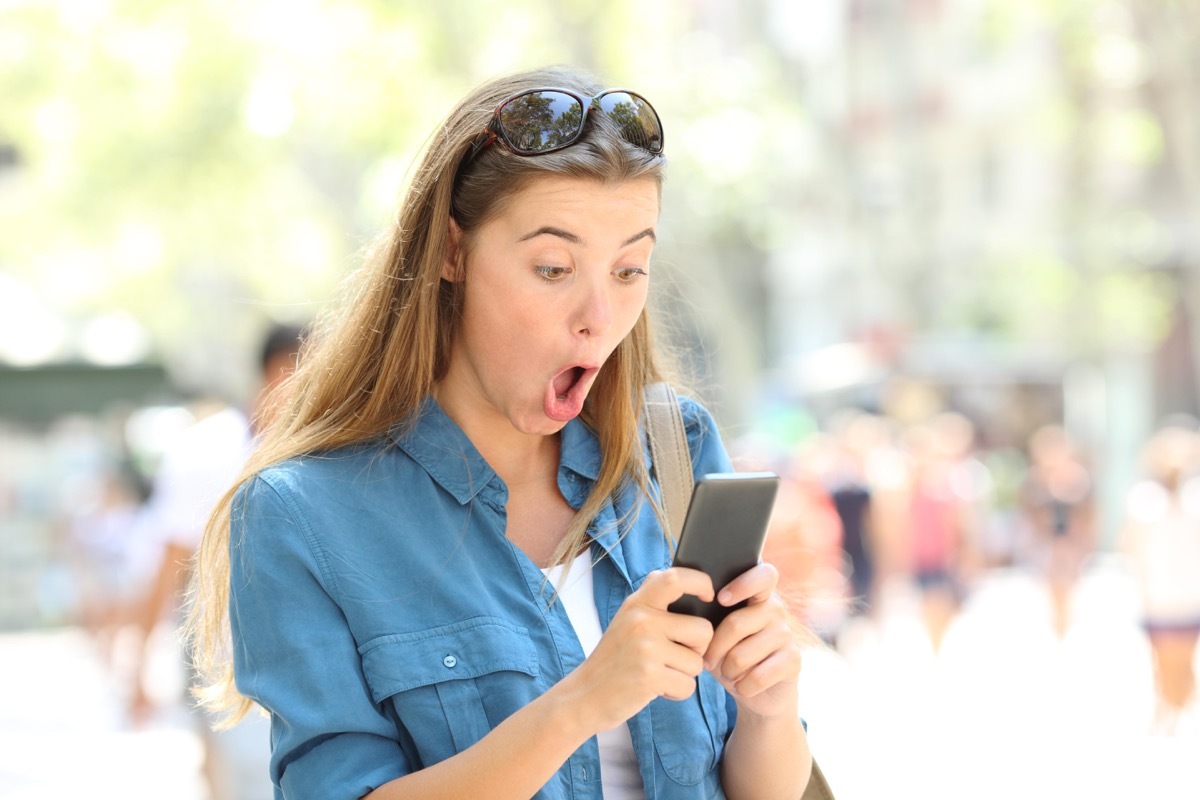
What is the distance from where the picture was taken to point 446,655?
1.93 m

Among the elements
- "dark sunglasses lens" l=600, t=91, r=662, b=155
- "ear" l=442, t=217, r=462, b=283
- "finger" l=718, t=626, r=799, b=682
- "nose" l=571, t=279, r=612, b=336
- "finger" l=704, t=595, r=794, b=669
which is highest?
"dark sunglasses lens" l=600, t=91, r=662, b=155

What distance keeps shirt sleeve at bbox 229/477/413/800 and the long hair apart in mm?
151

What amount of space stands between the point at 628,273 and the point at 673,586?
490 millimetres

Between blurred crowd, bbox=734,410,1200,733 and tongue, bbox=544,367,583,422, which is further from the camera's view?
blurred crowd, bbox=734,410,1200,733

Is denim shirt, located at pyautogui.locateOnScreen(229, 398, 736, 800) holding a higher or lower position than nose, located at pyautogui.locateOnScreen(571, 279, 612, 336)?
lower

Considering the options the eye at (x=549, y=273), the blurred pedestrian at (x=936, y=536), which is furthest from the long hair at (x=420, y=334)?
the blurred pedestrian at (x=936, y=536)

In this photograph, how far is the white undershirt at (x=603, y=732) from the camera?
2051 mm

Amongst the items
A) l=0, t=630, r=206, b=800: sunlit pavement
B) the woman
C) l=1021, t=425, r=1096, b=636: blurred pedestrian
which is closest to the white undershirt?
the woman

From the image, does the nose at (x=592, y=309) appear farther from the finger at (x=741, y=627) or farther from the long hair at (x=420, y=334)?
the finger at (x=741, y=627)

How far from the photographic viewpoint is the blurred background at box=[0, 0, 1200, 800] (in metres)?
9.88

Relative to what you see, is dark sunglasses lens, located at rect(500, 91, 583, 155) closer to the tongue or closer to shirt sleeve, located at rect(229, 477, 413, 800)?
the tongue

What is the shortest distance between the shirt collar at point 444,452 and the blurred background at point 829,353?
449 millimetres

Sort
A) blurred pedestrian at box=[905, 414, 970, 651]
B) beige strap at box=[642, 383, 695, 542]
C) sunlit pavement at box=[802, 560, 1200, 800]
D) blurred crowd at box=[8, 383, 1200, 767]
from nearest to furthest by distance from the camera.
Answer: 1. beige strap at box=[642, 383, 695, 542]
2. sunlit pavement at box=[802, 560, 1200, 800]
3. blurred crowd at box=[8, 383, 1200, 767]
4. blurred pedestrian at box=[905, 414, 970, 651]

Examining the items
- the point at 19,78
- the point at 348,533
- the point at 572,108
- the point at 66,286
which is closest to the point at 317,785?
the point at 348,533
